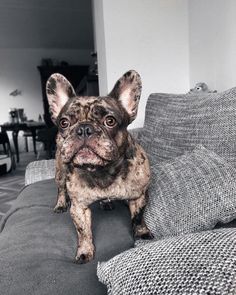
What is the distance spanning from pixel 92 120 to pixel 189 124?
2.13 ft

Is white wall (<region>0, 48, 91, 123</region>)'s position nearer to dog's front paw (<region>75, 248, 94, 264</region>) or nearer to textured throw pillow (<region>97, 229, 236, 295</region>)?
dog's front paw (<region>75, 248, 94, 264</region>)

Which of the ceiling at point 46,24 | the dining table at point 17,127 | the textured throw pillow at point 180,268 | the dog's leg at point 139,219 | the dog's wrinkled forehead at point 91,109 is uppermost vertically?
the ceiling at point 46,24

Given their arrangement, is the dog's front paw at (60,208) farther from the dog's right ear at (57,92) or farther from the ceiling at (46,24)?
the ceiling at (46,24)

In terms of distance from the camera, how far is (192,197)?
0.95m

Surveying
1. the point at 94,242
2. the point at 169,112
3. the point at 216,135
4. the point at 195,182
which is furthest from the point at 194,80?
the point at 94,242

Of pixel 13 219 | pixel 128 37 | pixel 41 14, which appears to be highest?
pixel 41 14

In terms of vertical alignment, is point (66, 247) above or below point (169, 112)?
below

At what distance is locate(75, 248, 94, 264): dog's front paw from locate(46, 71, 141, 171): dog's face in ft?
0.76

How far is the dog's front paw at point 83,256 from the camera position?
873mm

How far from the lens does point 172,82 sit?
A: 2.45 metres

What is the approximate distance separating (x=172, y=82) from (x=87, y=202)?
5.55 ft

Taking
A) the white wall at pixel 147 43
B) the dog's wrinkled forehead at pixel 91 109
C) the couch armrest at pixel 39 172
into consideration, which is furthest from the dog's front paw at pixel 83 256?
the white wall at pixel 147 43

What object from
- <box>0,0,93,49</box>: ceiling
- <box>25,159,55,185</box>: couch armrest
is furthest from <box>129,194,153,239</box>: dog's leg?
<box>0,0,93,49</box>: ceiling

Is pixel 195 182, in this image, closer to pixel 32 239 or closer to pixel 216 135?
pixel 216 135
